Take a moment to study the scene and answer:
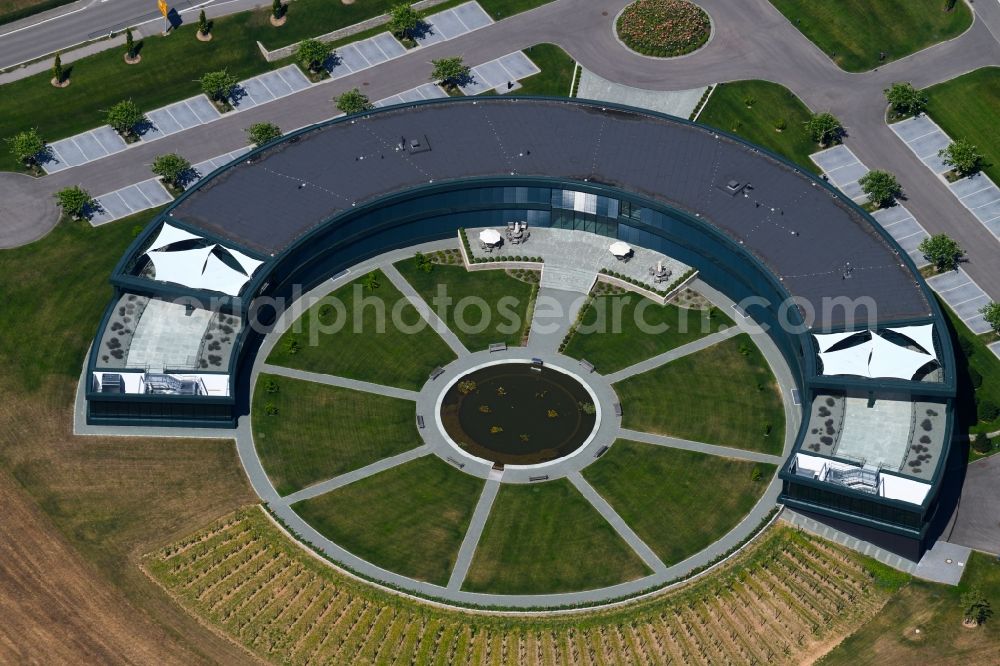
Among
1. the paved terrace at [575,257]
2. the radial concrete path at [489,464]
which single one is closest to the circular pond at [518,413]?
the radial concrete path at [489,464]

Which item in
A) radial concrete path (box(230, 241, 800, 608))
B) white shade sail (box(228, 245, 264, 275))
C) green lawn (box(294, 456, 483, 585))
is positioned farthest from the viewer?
white shade sail (box(228, 245, 264, 275))

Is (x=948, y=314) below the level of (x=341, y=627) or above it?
above

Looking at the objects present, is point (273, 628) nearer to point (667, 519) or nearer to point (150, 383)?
point (150, 383)

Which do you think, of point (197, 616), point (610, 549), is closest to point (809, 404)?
point (610, 549)

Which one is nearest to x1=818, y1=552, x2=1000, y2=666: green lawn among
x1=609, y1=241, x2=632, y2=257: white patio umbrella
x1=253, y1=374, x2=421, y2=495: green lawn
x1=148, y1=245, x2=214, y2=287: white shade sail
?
x1=253, y1=374, x2=421, y2=495: green lawn

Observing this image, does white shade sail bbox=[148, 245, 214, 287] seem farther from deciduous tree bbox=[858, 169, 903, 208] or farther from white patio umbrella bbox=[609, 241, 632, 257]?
deciduous tree bbox=[858, 169, 903, 208]

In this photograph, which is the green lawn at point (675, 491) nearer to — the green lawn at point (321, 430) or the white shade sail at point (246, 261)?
the green lawn at point (321, 430)
